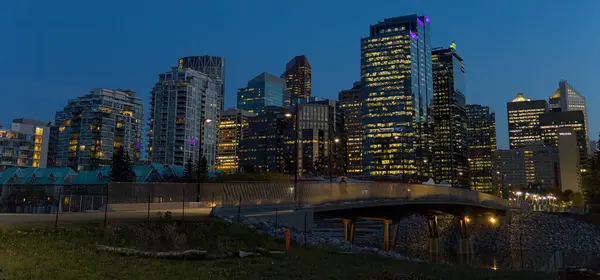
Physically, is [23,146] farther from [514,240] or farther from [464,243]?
[514,240]

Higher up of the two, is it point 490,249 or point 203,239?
point 203,239

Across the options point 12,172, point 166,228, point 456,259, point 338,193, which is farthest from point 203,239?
point 12,172

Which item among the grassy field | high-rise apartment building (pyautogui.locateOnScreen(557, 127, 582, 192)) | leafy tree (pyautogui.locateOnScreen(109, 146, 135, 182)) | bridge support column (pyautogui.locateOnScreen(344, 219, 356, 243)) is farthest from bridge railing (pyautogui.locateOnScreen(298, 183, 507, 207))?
high-rise apartment building (pyautogui.locateOnScreen(557, 127, 582, 192))

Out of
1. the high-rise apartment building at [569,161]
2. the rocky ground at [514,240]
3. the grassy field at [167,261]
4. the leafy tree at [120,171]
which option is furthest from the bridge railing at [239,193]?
the high-rise apartment building at [569,161]

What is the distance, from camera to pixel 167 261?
17.2 meters

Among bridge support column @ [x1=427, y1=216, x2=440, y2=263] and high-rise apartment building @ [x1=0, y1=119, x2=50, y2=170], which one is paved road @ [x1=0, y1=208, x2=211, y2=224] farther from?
high-rise apartment building @ [x1=0, y1=119, x2=50, y2=170]

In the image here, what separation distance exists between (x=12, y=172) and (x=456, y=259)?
11646 centimetres

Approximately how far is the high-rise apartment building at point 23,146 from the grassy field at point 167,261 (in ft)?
584

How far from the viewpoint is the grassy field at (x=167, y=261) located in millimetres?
14625

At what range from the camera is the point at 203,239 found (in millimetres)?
21828

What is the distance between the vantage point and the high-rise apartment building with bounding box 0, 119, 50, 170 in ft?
566

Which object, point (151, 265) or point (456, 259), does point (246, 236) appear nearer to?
point (151, 265)

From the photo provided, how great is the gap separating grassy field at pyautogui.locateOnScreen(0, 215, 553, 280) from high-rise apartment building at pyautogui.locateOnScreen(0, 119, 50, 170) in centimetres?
17806

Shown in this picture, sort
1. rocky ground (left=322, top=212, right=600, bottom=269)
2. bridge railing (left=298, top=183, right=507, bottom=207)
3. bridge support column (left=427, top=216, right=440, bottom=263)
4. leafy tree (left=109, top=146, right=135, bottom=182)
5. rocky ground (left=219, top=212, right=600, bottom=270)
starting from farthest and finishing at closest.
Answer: leafy tree (left=109, top=146, right=135, bottom=182) → rocky ground (left=322, top=212, right=600, bottom=269) → bridge support column (left=427, top=216, right=440, bottom=263) → rocky ground (left=219, top=212, right=600, bottom=270) → bridge railing (left=298, top=183, right=507, bottom=207)
